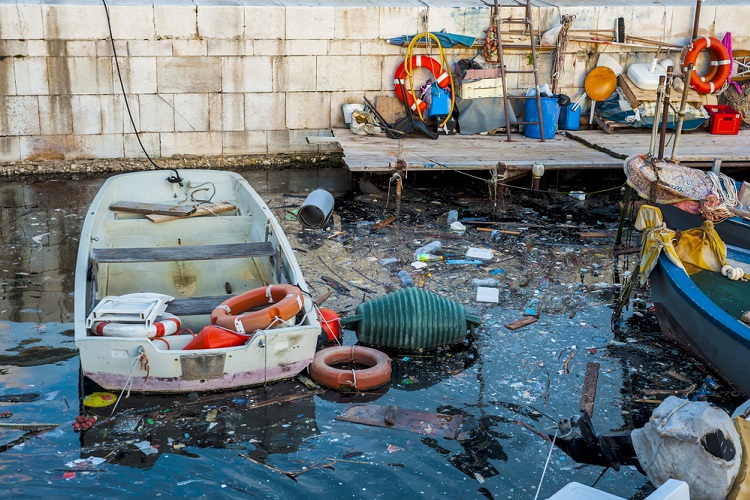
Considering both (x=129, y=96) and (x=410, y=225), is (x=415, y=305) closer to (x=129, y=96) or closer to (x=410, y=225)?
(x=410, y=225)

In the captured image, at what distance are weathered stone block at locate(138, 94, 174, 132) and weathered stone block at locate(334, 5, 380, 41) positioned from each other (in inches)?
107

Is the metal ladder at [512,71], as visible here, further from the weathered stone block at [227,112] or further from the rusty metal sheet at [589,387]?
the rusty metal sheet at [589,387]

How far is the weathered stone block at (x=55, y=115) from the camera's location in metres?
12.1

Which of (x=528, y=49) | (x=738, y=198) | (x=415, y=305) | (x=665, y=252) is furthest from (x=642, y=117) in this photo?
(x=415, y=305)

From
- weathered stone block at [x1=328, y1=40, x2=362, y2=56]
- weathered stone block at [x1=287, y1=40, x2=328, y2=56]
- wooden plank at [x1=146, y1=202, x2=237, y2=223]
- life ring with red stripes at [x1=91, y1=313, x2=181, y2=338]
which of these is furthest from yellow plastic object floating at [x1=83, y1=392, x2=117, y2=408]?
weathered stone block at [x1=328, y1=40, x2=362, y2=56]

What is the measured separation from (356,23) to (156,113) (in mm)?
3295

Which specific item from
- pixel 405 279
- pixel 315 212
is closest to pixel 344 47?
pixel 315 212

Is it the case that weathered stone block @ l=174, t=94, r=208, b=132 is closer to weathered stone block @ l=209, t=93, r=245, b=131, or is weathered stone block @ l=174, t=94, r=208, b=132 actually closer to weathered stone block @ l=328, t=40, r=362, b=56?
weathered stone block @ l=209, t=93, r=245, b=131

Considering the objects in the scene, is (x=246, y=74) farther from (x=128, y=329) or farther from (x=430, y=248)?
(x=128, y=329)

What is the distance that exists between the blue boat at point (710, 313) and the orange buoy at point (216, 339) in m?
3.61

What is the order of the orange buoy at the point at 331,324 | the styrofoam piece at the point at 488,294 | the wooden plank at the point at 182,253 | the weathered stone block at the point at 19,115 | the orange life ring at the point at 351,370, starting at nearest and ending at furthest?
the orange life ring at the point at 351,370 < the orange buoy at the point at 331,324 < the wooden plank at the point at 182,253 < the styrofoam piece at the point at 488,294 < the weathered stone block at the point at 19,115

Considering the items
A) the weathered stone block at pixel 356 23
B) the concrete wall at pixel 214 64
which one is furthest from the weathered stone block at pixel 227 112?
the weathered stone block at pixel 356 23

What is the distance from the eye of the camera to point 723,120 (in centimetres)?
1323

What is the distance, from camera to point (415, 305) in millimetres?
7141
